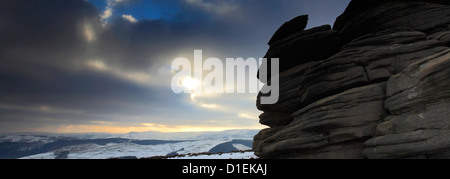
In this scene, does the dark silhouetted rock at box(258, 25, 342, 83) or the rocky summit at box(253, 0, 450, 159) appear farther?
the dark silhouetted rock at box(258, 25, 342, 83)

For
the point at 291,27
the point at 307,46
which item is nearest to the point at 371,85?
the point at 307,46

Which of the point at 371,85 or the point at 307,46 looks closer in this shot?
the point at 371,85

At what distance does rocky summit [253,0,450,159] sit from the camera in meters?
15.6

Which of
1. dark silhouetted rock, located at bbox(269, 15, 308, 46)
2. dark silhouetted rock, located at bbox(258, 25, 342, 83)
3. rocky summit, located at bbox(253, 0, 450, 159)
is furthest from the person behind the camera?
dark silhouetted rock, located at bbox(269, 15, 308, 46)

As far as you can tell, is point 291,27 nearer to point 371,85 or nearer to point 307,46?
point 307,46

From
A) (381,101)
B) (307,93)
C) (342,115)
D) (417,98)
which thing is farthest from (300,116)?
(417,98)

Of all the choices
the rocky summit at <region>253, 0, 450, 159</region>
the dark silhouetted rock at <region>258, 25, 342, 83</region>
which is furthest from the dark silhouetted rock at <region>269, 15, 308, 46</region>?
the dark silhouetted rock at <region>258, 25, 342, 83</region>

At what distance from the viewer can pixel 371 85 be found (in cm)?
2039

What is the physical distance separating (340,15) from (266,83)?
12484mm

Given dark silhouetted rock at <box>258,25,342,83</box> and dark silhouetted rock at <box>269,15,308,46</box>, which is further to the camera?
dark silhouetted rock at <box>269,15,308,46</box>

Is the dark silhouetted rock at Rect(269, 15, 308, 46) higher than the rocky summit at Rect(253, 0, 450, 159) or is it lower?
higher

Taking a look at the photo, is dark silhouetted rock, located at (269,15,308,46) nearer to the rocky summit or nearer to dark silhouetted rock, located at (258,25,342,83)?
the rocky summit

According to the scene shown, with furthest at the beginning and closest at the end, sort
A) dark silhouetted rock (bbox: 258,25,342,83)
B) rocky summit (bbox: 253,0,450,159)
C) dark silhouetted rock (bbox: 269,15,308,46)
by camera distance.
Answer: dark silhouetted rock (bbox: 269,15,308,46) → dark silhouetted rock (bbox: 258,25,342,83) → rocky summit (bbox: 253,0,450,159)
